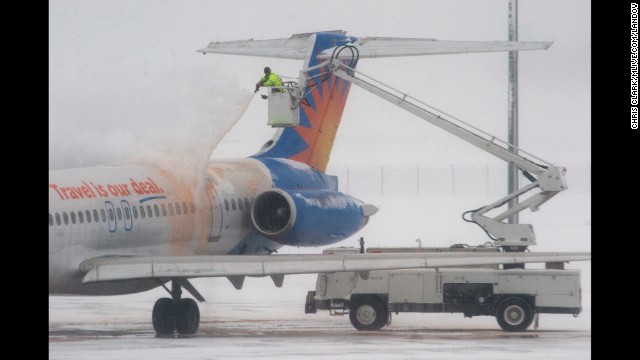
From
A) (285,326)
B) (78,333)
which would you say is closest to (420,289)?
(285,326)

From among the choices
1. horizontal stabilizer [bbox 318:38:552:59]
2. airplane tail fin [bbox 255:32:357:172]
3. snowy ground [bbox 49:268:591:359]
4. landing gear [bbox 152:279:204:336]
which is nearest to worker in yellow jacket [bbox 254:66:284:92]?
airplane tail fin [bbox 255:32:357:172]

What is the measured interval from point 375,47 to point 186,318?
9.75 metres

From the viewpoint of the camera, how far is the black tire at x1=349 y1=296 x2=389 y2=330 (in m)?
29.8

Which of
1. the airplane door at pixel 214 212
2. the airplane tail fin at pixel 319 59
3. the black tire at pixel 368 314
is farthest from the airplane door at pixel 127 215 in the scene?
the airplane tail fin at pixel 319 59

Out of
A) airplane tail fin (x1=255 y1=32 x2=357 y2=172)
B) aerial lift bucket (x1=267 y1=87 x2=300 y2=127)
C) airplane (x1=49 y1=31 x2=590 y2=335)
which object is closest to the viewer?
airplane (x1=49 y1=31 x2=590 y2=335)

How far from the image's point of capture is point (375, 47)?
3503cm

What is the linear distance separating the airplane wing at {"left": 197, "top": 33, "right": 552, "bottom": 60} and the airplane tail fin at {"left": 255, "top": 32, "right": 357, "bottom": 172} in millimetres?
305

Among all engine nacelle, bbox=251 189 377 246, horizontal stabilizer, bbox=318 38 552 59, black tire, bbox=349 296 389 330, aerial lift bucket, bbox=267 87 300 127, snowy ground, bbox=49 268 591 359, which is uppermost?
horizontal stabilizer, bbox=318 38 552 59

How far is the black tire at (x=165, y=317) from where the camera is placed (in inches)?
1151

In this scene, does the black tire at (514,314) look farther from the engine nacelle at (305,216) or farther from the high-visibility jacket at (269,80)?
the high-visibility jacket at (269,80)

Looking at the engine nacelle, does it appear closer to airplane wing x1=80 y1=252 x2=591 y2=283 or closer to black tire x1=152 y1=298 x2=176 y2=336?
airplane wing x1=80 y1=252 x2=591 y2=283

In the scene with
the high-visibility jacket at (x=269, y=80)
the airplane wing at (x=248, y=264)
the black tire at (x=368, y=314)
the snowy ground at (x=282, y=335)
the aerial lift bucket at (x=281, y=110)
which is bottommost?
the snowy ground at (x=282, y=335)

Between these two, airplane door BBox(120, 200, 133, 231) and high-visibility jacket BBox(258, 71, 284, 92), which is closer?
airplane door BBox(120, 200, 133, 231)

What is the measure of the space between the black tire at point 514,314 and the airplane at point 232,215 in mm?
1403
